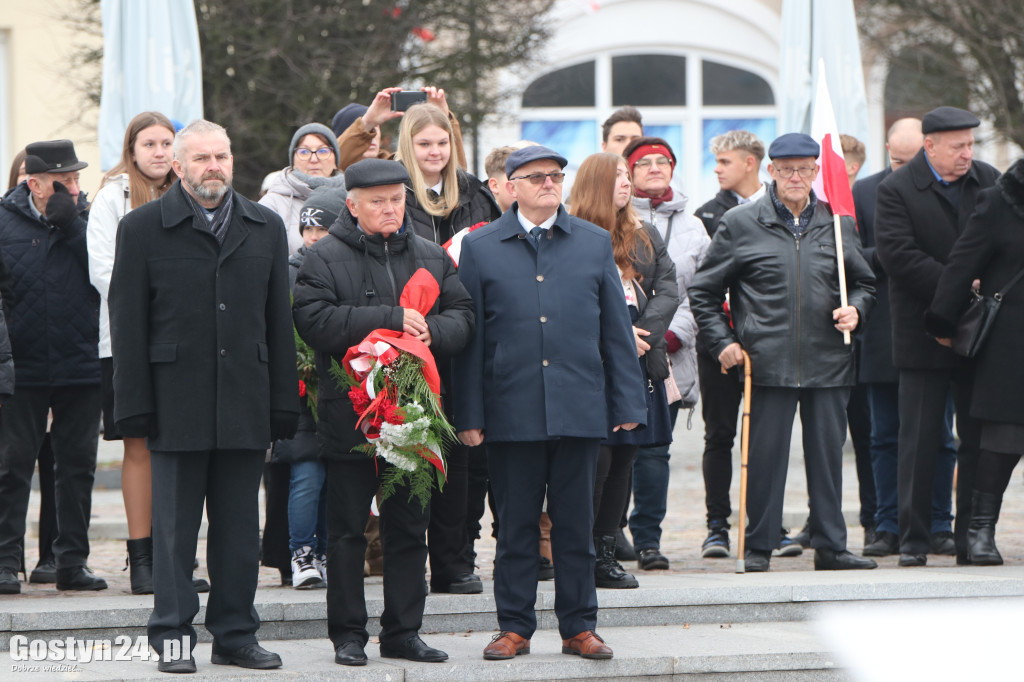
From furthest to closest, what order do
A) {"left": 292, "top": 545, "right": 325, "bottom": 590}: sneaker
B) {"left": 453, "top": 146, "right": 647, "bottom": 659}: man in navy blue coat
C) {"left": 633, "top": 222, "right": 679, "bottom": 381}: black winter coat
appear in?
{"left": 633, "top": 222, "right": 679, "bottom": 381}: black winter coat
{"left": 292, "top": 545, "right": 325, "bottom": 590}: sneaker
{"left": 453, "top": 146, "right": 647, "bottom": 659}: man in navy blue coat

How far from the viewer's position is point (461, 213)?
7656mm

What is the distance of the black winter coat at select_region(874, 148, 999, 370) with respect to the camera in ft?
27.9

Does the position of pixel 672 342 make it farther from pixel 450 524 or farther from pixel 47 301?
pixel 47 301

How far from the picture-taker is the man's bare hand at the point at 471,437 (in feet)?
21.3

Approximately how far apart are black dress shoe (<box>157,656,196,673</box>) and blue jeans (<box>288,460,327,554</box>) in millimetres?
1430

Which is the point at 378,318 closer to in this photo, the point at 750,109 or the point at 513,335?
the point at 513,335

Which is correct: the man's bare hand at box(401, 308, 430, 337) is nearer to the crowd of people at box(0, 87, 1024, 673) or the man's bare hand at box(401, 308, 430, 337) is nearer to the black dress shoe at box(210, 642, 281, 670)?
the crowd of people at box(0, 87, 1024, 673)

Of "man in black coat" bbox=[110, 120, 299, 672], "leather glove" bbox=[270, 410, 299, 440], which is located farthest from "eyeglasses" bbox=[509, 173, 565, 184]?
"leather glove" bbox=[270, 410, 299, 440]

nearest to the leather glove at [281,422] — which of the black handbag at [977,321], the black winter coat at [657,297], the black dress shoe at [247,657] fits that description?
the black dress shoe at [247,657]

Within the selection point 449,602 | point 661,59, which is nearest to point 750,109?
point 661,59

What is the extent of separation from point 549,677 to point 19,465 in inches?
118

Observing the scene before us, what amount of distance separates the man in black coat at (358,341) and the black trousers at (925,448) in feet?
10.4

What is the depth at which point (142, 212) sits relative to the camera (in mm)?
6258

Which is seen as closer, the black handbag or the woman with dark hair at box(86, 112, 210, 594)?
the woman with dark hair at box(86, 112, 210, 594)
